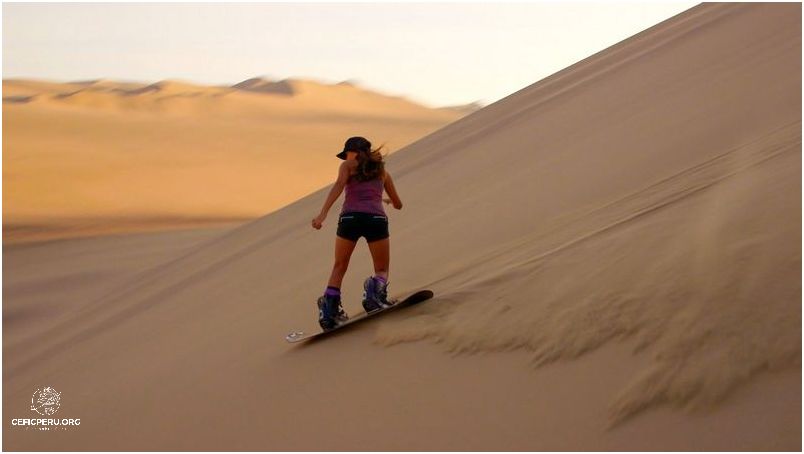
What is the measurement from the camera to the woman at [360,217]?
6.27 meters

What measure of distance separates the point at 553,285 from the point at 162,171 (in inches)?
1157

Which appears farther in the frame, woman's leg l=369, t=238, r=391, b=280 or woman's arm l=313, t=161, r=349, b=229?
woman's leg l=369, t=238, r=391, b=280

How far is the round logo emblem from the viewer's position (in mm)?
7298

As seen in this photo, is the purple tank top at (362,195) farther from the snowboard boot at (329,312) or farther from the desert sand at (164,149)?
the desert sand at (164,149)

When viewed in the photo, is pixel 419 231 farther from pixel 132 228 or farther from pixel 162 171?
pixel 162 171

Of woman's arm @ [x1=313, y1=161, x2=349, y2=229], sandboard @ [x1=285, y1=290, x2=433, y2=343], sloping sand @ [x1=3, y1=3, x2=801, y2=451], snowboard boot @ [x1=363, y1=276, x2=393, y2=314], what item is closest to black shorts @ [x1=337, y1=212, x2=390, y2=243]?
woman's arm @ [x1=313, y1=161, x2=349, y2=229]

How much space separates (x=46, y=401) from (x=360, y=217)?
2.81m

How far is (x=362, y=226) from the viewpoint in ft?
20.7

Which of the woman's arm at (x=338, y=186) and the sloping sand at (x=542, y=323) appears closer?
the sloping sand at (x=542, y=323)

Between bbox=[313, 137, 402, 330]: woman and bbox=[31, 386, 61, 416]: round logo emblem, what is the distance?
2.06m

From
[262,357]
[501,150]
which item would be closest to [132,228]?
[501,150]

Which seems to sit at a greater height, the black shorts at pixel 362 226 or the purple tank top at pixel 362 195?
the purple tank top at pixel 362 195

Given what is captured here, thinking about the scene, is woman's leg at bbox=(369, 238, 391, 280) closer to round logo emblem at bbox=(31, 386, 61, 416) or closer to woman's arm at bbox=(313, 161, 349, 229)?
woman's arm at bbox=(313, 161, 349, 229)

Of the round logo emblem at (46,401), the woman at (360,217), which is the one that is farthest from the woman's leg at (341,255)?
the round logo emblem at (46,401)
